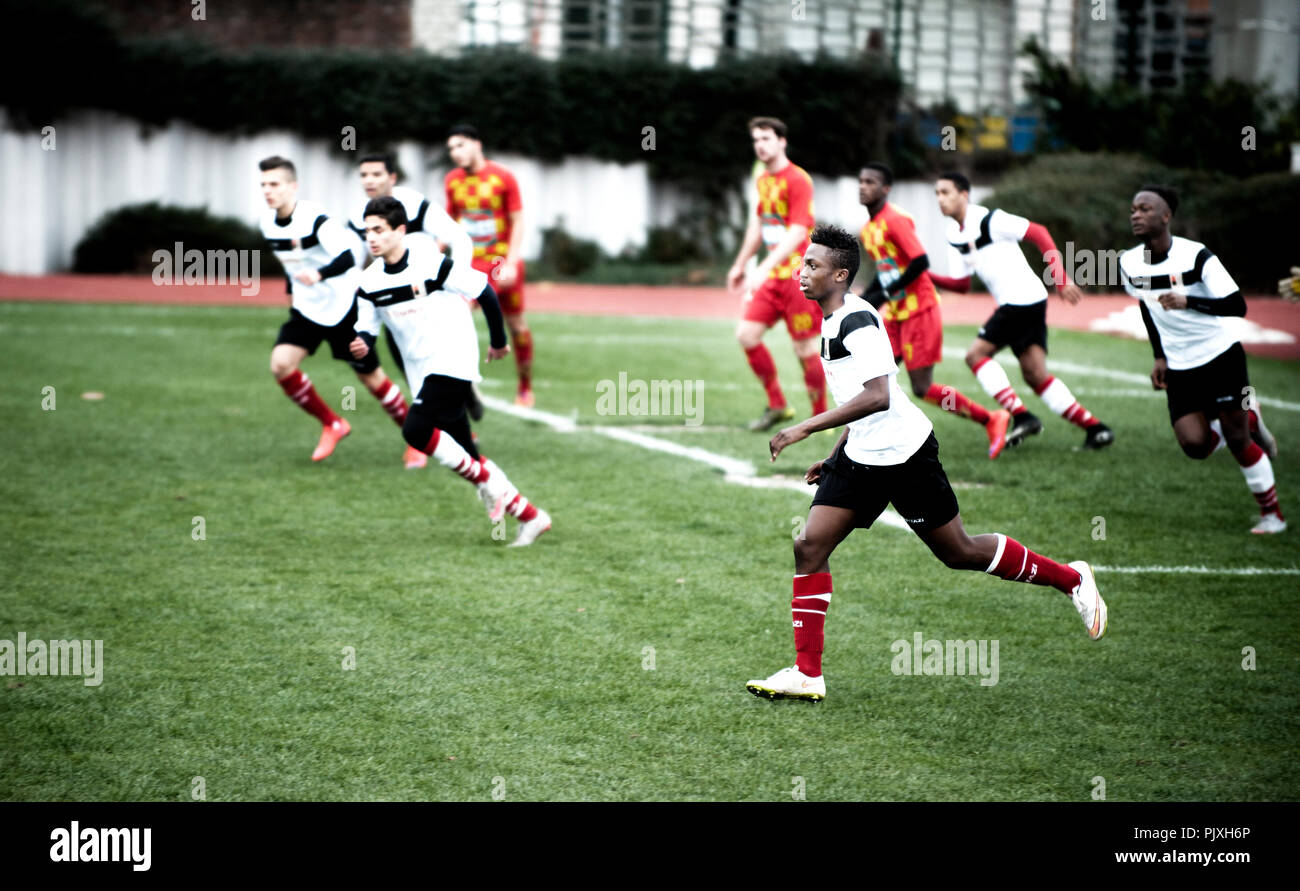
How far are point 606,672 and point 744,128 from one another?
2307cm

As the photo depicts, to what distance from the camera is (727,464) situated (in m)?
9.88

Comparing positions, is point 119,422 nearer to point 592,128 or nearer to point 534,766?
point 534,766

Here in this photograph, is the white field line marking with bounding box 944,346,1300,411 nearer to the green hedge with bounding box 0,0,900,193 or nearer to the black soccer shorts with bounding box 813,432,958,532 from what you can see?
the black soccer shorts with bounding box 813,432,958,532

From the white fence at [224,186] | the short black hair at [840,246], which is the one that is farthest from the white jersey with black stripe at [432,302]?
the white fence at [224,186]

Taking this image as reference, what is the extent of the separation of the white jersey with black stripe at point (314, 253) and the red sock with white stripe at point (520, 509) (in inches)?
106

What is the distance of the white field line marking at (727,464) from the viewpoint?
7.20 metres

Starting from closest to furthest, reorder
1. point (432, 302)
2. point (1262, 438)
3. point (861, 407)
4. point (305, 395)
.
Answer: point (861, 407)
point (432, 302)
point (1262, 438)
point (305, 395)

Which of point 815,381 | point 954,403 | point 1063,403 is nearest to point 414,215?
point 815,381

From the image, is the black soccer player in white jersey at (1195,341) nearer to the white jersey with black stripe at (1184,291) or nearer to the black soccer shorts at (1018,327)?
the white jersey with black stripe at (1184,291)

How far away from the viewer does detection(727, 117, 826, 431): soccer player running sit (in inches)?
411

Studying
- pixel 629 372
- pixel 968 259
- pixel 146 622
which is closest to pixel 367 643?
pixel 146 622

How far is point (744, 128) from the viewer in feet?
90.2

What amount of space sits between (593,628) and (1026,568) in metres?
1.78

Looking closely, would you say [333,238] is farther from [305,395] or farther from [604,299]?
[604,299]
